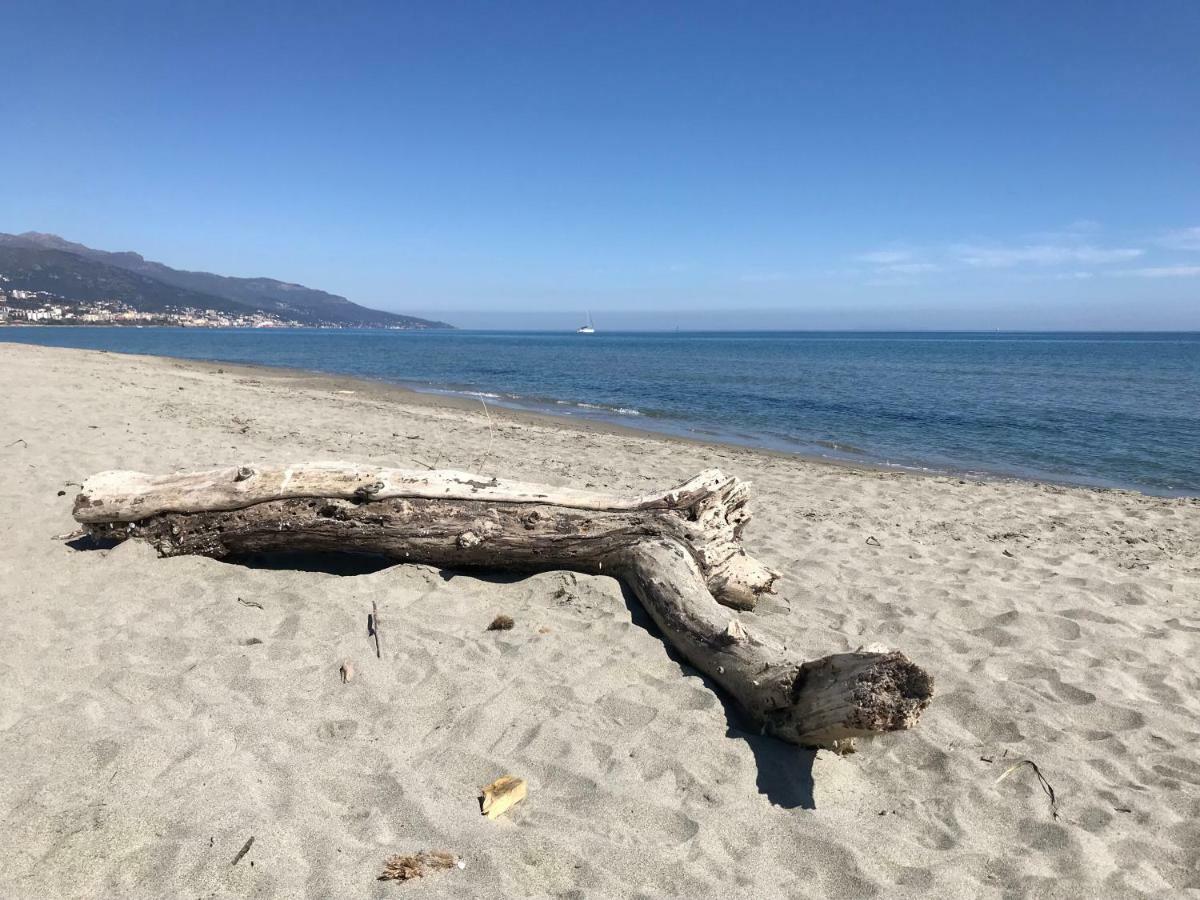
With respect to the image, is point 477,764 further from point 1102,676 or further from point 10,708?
point 1102,676

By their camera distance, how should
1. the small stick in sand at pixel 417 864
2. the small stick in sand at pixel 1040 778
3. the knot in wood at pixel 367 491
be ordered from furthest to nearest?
1. the knot in wood at pixel 367 491
2. the small stick in sand at pixel 1040 778
3. the small stick in sand at pixel 417 864

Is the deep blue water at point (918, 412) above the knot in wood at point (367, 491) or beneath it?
beneath

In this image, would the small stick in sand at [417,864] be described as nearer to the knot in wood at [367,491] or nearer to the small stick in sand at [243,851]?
the small stick in sand at [243,851]

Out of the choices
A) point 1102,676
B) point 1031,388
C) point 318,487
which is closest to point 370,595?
point 318,487

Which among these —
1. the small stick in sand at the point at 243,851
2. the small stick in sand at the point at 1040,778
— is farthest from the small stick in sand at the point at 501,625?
the small stick in sand at the point at 1040,778

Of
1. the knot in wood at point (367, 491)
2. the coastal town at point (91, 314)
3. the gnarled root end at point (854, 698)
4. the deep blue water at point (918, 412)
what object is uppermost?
the coastal town at point (91, 314)

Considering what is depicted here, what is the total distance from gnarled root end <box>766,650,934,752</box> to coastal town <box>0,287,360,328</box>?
12622 centimetres

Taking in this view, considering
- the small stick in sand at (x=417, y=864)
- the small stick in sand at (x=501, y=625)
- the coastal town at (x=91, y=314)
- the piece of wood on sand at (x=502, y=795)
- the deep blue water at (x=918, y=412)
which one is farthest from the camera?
the coastal town at (x=91, y=314)

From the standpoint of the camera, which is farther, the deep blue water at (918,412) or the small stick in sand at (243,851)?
the deep blue water at (918,412)

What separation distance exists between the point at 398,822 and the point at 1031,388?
114ft

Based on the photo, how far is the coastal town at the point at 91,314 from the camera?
101375 mm

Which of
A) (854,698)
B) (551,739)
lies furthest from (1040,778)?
(551,739)

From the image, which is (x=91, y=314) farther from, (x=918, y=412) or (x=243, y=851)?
(x=243, y=851)

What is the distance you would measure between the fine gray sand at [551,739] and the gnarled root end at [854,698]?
20cm
